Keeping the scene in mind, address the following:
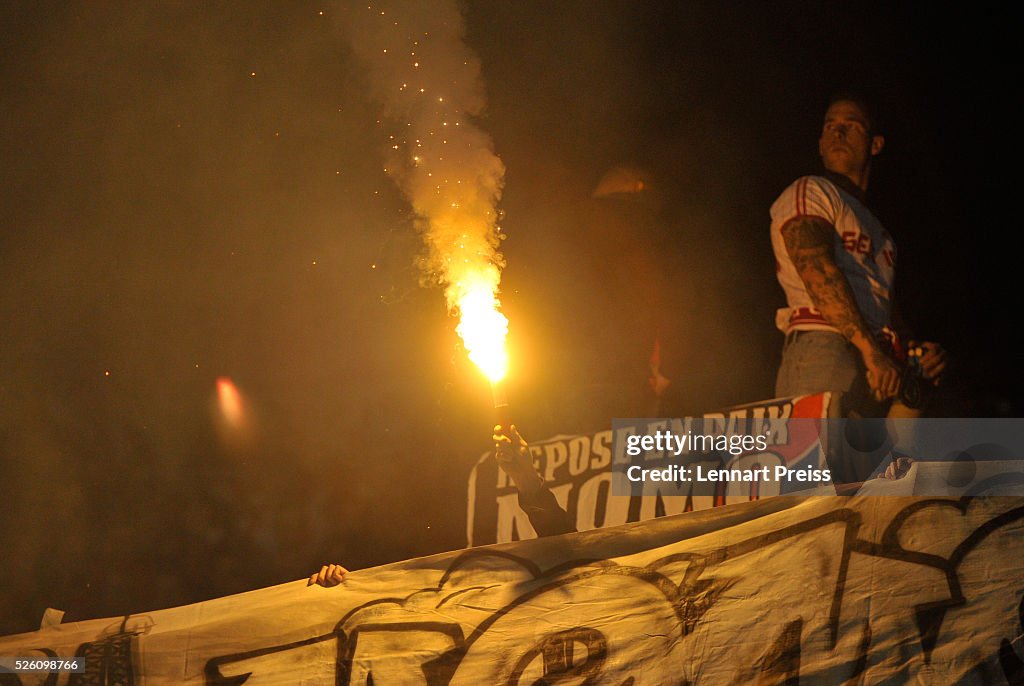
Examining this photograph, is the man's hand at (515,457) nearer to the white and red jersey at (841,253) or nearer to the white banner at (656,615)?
the white banner at (656,615)

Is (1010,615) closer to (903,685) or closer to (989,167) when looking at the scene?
(903,685)

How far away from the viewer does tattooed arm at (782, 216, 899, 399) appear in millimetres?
5375

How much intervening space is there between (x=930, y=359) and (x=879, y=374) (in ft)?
2.10

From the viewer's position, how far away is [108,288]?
5.58 m

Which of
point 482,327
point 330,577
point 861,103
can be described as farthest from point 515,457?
point 861,103

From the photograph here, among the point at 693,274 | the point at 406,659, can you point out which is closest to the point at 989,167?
the point at 693,274

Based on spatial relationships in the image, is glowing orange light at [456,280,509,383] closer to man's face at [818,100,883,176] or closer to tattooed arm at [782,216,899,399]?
tattooed arm at [782,216,899,399]

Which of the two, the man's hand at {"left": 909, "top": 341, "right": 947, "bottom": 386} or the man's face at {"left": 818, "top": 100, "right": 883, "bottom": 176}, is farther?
the man's face at {"left": 818, "top": 100, "right": 883, "bottom": 176}

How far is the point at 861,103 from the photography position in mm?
5953

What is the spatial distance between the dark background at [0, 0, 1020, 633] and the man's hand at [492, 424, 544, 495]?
2.02m

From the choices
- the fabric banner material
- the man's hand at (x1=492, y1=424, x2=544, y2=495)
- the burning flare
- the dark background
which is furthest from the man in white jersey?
the man's hand at (x1=492, y1=424, x2=544, y2=495)

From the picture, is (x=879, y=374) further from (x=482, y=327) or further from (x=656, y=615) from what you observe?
(x=656, y=615)

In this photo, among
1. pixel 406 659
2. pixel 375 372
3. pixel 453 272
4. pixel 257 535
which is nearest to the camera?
pixel 406 659

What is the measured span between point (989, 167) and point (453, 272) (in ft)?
12.6
